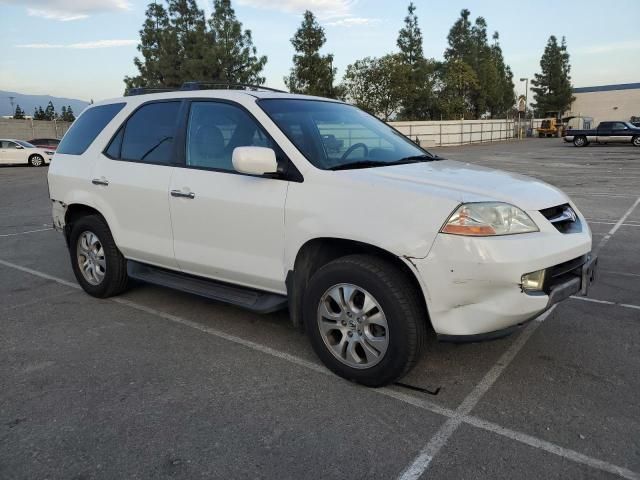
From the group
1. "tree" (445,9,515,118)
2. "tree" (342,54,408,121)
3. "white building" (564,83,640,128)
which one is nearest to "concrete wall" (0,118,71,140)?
"tree" (342,54,408,121)

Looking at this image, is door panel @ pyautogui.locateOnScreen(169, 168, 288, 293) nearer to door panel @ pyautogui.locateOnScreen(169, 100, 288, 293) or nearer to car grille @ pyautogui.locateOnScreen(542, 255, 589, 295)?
door panel @ pyautogui.locateOnScreen(169, 100, 288, 293)

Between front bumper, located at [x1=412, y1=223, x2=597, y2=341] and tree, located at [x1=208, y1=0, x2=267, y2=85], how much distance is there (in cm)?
3386

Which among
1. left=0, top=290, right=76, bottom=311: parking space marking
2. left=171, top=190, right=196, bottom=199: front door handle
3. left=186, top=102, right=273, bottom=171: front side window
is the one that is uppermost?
left=186, top=102, right=273, bottom=171: front side window

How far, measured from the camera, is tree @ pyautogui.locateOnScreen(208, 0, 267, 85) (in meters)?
35.1

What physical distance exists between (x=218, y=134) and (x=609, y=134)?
36.2 m

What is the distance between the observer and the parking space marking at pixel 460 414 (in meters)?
2.58

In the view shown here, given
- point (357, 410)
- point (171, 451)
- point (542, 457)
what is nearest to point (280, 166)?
point (357, 410)

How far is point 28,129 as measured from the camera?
43062mm

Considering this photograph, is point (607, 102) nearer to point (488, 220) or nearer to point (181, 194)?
point (181, 194)

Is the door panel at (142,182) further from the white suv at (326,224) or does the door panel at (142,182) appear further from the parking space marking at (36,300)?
the parking space marking at (36,300)

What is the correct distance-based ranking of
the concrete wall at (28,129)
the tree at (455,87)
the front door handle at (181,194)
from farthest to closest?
1. the tree at (455,87)
2. the concrete wall at (28,129)
3. the front door handle at (181,194)

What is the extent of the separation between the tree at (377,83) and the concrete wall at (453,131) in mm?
3010

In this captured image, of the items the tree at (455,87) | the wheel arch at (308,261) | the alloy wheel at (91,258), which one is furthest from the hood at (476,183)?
the tree at (455,87)

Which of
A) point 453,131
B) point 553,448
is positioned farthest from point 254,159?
point 453,131
